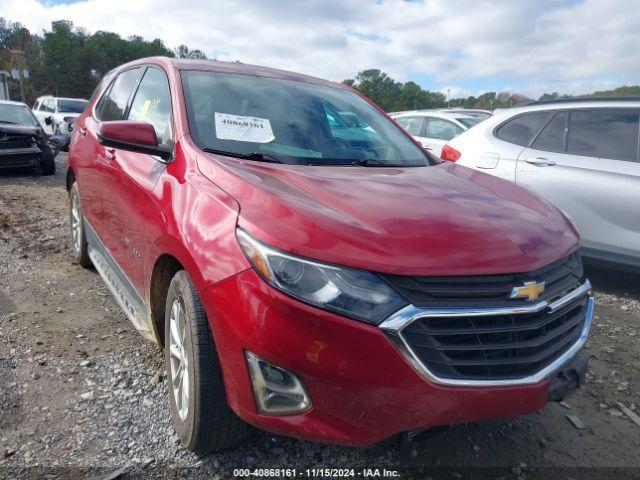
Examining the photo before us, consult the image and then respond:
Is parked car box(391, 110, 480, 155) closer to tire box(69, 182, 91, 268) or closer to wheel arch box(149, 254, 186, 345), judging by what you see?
tire box(69, 182, 91, 268)

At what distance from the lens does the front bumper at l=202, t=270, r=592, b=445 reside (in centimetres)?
164

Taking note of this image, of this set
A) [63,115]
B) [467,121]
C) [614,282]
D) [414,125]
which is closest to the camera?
[614,282]

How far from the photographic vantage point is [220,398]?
1.96m

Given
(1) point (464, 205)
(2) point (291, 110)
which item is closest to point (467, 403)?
(1) point (464, 205)

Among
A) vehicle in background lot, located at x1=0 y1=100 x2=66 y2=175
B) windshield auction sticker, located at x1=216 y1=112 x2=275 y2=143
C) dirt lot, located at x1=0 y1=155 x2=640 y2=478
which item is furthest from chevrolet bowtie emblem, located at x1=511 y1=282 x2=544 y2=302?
vehicle in background lot, located at x1=0 y1=100 x2=66 y2=175

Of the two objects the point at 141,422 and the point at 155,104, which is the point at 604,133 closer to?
the point at 155,104

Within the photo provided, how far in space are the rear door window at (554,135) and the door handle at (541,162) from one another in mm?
134

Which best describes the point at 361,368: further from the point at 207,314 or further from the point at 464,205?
the point at 464,205

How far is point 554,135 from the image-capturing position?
4824mm

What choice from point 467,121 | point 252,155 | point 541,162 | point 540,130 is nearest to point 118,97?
point 252,155

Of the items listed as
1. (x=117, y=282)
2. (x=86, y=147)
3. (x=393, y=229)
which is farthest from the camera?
(x=86, y=147)

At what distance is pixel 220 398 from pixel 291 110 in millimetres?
1675

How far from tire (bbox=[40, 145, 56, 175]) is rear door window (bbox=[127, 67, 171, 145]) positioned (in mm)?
7327

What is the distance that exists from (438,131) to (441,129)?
0.06 m
